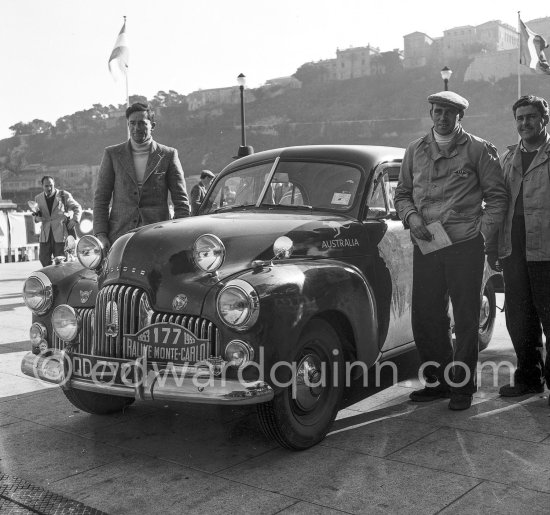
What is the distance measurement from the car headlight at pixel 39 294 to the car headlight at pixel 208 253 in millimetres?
1085

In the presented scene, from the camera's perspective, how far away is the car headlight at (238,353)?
11.5 ft

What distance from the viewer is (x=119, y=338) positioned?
3895 millimetres

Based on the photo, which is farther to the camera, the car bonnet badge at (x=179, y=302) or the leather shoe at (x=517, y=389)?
the leather shoe at (x=517, y=389)

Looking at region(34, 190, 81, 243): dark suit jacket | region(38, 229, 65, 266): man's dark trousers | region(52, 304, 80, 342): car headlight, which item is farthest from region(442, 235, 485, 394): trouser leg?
region(38, 229, 65, 266): man's dark trousers

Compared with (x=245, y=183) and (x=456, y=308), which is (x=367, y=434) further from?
(x=245, y=183)

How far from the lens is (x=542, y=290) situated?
4.70m

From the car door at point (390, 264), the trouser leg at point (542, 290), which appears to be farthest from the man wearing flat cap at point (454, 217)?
the trouser leg at point (542, 290)

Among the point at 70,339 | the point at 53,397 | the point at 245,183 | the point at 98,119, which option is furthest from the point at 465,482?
the point at 98,119

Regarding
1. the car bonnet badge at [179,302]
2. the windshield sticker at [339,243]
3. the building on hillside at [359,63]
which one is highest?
the building on hillside at [359,63]

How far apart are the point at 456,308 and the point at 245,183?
168cm

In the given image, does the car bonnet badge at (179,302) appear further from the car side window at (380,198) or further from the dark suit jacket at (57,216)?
the dark suit jacket at (57,216)

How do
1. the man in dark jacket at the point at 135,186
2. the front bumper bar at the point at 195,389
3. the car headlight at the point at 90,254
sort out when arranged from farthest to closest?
the man in dark jacket at the point at 135,186 → the car headlight at the point at 90,254 → the front bumper bar at the point at 195,389

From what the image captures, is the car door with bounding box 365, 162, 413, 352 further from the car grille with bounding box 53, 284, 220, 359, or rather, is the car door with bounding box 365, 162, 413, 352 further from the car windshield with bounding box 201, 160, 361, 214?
the car grille with bounding box 53, 284, 220, 359

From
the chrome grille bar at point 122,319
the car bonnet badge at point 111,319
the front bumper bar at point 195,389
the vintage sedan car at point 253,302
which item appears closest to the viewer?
the front bumper bar at point 195,389
